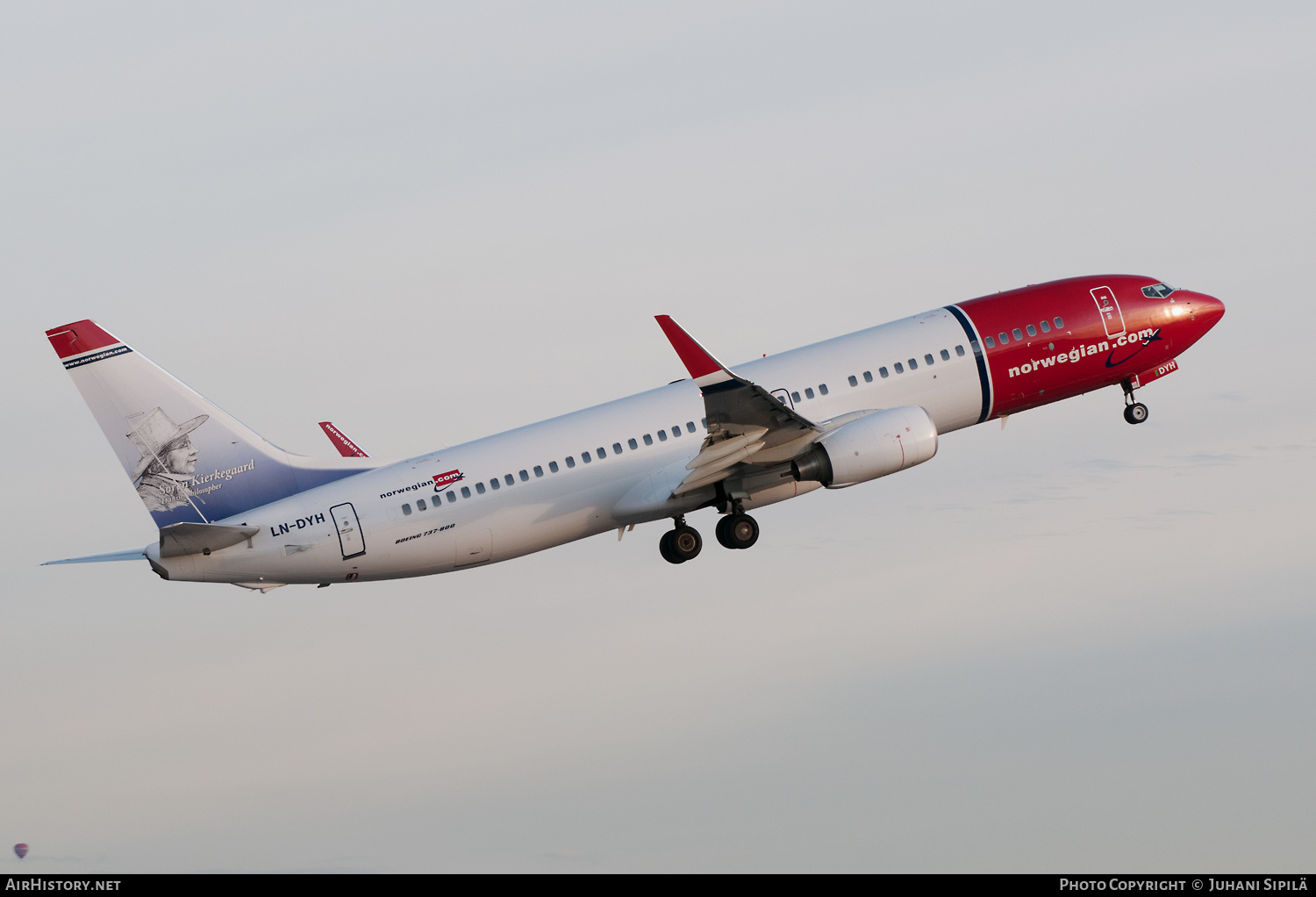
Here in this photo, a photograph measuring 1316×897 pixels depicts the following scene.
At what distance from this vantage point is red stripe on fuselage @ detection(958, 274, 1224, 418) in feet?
149

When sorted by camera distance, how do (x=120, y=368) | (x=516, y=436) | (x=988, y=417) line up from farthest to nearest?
(x=988, y=417) → (x=516, y=436) → (x=120, y=368)

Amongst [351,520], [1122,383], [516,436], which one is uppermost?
[1122,383]

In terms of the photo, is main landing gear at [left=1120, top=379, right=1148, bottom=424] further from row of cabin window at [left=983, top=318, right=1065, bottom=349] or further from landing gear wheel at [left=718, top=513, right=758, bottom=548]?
landing gear wheel at [left=718, top=513, right=758, bottom=548]

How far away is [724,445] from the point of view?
41.2 meters

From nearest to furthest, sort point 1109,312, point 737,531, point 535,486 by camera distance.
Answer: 1. point 535,486
2. point 737,531
3. point 1109,312

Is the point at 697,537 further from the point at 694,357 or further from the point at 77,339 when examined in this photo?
the point at 77,339

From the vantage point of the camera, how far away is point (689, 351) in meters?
38.3

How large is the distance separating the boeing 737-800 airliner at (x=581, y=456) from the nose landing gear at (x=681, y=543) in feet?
0.17

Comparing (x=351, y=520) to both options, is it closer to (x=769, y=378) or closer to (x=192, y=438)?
(x=192, y=438)

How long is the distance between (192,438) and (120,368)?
258cm

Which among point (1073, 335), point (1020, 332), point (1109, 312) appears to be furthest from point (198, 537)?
point (1109, 312)

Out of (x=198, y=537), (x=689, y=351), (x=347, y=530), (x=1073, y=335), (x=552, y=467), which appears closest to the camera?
(x=689, y=351)

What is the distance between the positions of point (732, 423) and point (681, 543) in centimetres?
529

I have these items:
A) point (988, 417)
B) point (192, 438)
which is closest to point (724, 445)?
point (988, 417)
